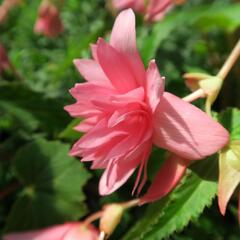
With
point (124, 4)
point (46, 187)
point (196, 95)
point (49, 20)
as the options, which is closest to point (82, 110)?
point (196, 95)

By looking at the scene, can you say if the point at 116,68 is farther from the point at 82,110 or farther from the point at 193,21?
the point at 193,21

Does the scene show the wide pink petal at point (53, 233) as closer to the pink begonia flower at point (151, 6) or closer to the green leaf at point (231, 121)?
the green leaf at point (231, 121)

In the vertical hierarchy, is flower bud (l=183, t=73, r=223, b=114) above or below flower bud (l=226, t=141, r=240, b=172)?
above

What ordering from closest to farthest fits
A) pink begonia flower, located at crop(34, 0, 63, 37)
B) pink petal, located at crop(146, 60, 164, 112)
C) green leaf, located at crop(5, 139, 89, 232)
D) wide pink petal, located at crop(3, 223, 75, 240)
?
1. pink petal, located at crop(146, 60, 164, 112)
2. wide pink petal, located at crop(3, 223, 75, 240)
3. green leaf, located at crop(5, 139, 89, 232)
4. pink begonia flower, located at crop(34, 0, 63, 37)

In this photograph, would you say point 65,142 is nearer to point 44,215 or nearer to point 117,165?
point 44,215

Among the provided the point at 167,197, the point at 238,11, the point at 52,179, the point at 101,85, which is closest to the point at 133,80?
the point at 101,85

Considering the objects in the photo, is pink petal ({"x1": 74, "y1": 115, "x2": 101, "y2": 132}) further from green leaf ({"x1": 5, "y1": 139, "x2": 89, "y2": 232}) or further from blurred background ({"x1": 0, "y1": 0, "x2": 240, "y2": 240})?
green leaf ({"x1": 5, "y1": 139, "x2": 89, "y2": 232})

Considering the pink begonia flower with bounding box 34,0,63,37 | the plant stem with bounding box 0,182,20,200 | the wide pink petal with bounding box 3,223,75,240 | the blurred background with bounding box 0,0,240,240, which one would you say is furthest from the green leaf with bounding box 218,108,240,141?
the pink begonia flower with bounding box 34,0,63,37
